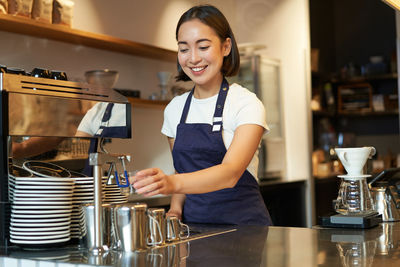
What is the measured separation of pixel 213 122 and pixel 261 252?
0.89 metres

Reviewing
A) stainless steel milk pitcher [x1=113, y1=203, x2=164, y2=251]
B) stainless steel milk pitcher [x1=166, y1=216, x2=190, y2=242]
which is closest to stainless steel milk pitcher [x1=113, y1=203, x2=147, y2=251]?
stainless steel milk pitcher [x1=113, y1=203, x2=164, y2=251]

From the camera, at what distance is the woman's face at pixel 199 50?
2150mm

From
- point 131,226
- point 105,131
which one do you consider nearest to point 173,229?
point 131,226

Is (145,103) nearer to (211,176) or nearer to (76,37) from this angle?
(76,37)

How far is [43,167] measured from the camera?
177 centimetres

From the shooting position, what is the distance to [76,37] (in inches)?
132

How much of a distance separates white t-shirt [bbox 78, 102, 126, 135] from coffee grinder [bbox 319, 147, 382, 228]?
77 cm

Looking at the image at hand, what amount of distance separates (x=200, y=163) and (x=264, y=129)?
0.33m

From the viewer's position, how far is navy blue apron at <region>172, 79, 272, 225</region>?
2250 millimetres

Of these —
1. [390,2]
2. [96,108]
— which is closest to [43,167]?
[96,108]

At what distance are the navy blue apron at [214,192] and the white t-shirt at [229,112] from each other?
2cm

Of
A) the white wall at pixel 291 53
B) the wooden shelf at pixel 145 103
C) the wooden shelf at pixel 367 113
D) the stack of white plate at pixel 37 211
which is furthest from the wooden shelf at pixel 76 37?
the wooden shelf at pixel 367 113

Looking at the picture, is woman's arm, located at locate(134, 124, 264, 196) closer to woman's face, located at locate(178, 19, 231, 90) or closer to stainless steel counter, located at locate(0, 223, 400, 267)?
stainless steel counter, located at locate(0, 223, 400, 267)

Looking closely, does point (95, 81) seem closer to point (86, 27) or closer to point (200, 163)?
point (86, 27)
